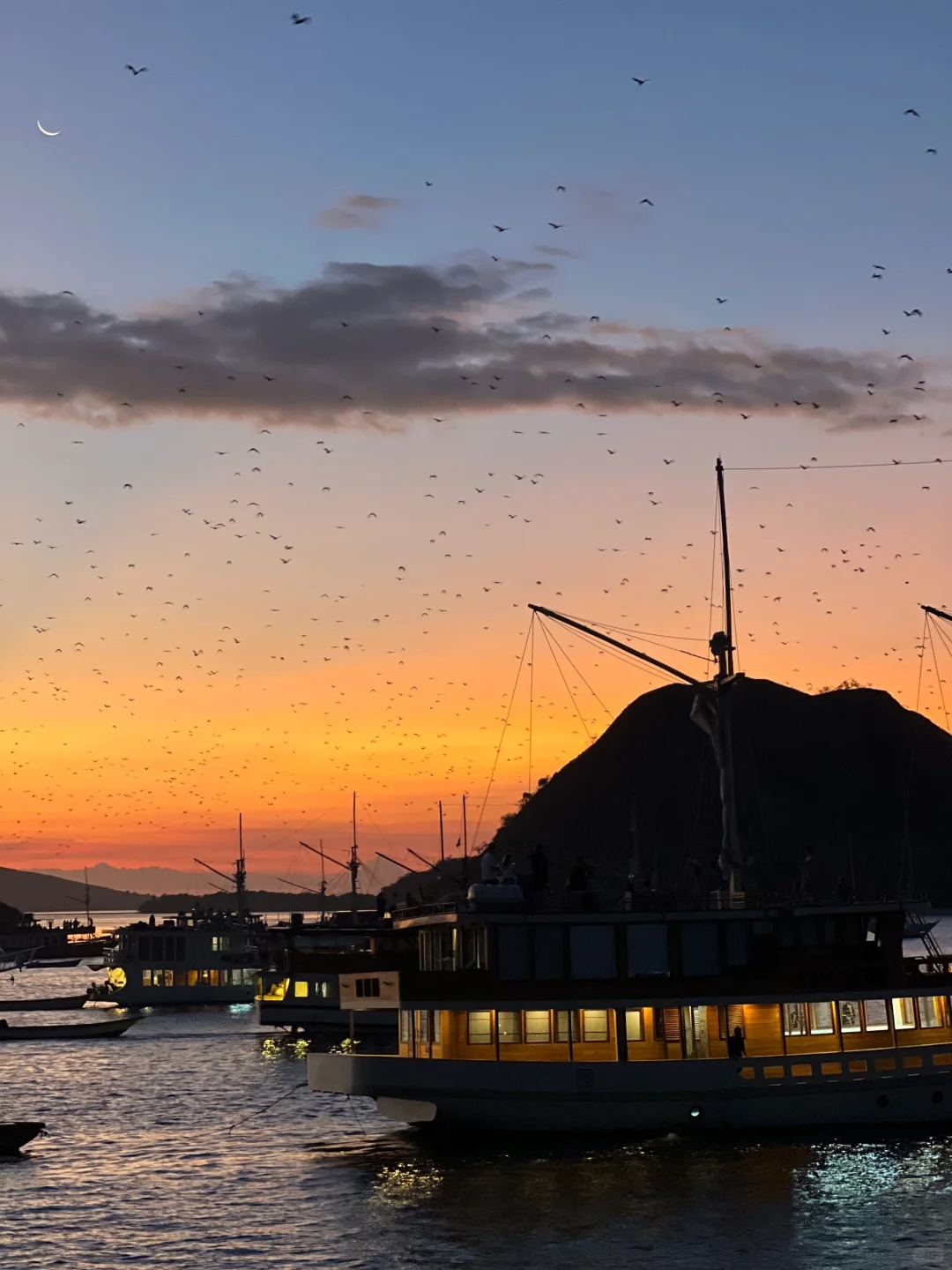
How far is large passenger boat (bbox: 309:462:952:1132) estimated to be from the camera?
2254 inches

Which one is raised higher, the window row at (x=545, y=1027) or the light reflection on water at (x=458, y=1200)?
the window row at (x=545, y=1027)

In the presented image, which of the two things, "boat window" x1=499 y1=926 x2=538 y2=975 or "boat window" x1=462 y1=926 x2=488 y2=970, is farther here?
"boat window" x1=462 y1=926 x2=488 y2=970

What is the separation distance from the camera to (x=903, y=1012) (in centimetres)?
6009

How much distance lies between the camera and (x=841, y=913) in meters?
60.9

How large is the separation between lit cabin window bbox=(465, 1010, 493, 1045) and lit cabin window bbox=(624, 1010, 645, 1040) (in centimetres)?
474

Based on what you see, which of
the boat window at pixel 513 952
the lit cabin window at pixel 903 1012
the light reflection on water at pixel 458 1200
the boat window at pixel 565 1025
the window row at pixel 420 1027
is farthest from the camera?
the lit cabin window at pixel 903 1012

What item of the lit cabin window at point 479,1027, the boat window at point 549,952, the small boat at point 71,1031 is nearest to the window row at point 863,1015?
the boat window at point 549,952

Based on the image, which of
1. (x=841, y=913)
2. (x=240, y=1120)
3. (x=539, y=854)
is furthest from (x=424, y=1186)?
(x=240, y=1120)

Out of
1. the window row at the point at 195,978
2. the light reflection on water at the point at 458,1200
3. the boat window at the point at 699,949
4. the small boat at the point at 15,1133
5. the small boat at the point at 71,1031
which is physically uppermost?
the boat window at the point at 699,949

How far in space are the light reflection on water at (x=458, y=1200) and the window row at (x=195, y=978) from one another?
80.2m

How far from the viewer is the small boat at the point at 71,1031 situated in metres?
118

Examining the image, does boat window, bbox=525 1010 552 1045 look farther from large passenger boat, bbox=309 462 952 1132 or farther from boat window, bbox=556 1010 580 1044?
boat window, bbox=556 1010 580 1044

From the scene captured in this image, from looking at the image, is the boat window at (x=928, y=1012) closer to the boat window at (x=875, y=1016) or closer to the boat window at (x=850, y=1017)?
the boat window at (x=875, y=1016)

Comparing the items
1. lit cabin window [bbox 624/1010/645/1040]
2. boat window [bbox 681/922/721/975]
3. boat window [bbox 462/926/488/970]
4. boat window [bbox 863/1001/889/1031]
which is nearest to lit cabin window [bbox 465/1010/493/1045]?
boat window [bbox 462/926/488/970]
